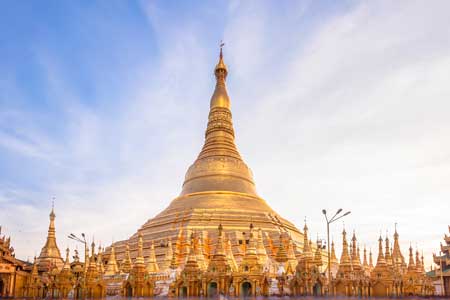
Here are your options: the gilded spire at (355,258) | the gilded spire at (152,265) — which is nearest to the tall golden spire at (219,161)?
the gilded spire at (152,265)

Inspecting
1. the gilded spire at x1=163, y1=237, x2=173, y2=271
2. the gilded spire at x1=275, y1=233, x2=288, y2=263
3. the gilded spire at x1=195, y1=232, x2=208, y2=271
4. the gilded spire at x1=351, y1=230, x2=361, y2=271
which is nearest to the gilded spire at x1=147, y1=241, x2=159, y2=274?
the gilded spire at x1=163, y1=237, x2=173, y2=271

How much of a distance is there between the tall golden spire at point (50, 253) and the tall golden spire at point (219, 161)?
50.4 ft

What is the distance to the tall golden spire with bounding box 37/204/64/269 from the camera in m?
54.7

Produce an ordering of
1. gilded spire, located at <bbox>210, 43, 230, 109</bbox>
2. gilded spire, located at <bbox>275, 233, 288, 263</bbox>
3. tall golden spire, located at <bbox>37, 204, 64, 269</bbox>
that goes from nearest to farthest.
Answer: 1. gilded spire, located at <bbox>275, 233, 288, 263</bbox>
2. tall golden spire, located at <bbox>37, 204, 64, 269</bbox>
3. gilded spire, located at <bbox>210, 43, 230, 109</bbox>

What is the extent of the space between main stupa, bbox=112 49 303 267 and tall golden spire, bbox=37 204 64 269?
278 inches

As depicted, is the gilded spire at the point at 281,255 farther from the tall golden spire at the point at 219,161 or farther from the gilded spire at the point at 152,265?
the tall golden spire at the point at 219,161

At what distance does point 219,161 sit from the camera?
60.4 metres

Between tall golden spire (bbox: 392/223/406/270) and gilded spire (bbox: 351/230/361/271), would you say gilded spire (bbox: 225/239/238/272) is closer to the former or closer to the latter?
gilded spire (bbox: 351/230/361/271)

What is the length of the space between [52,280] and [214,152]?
2598 cm

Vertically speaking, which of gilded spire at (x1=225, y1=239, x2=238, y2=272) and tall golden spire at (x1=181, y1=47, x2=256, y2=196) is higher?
tall golden spire at (x1=181, y1=47, x2=256, y2=196)

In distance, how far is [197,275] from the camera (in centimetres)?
Result: 3488

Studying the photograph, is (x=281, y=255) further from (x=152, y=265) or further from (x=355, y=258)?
(x=152, y=265)

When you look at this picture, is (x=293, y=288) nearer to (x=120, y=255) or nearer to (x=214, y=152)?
(x=120, y=255)

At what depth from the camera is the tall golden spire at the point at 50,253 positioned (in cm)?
5469
